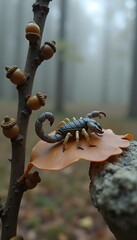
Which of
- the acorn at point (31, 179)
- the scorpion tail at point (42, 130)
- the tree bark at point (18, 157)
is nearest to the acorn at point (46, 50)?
the tree bark at point (18, 157)

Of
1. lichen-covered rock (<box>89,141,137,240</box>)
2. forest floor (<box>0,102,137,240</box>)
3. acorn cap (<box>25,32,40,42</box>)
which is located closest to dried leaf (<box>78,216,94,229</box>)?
forest floor (<box>0,102,137,240</box>)

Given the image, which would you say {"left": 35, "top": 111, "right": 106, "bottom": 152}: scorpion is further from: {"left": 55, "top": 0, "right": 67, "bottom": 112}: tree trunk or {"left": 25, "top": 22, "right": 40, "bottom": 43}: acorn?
{"left": 55, "top": 0, "right": 67, "bottom": 112}: tree trunk

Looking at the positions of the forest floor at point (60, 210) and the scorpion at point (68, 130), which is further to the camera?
the forest floor at point (60, 210)

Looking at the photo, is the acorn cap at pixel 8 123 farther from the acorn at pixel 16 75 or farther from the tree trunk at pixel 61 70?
the tree trunk at pixel 61 70

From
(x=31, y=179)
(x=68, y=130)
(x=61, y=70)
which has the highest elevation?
(x=68, y=130)

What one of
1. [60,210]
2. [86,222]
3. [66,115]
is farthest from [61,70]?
[86,222]

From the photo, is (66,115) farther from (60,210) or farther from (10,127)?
(10,127)

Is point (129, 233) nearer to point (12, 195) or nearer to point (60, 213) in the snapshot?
point (12, 195)
